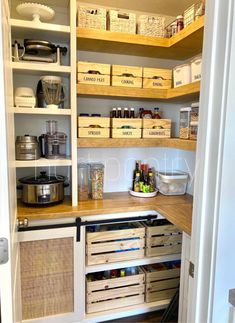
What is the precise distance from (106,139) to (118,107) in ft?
1.36

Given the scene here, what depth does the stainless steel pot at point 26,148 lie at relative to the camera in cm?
157

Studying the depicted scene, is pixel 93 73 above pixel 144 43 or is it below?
below

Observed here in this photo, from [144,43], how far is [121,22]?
8.2 inches

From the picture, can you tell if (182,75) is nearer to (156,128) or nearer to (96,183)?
(156,128)

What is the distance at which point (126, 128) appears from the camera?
181cm

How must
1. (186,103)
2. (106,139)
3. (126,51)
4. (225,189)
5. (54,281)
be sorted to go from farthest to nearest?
1. (186,103)
2. (126,51)
3. (106,139)
4. (54,281)
5. (225,189)

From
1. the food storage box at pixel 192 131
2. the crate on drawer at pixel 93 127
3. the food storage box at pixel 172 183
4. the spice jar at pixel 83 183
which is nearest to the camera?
the food storage box at pixel 192 131

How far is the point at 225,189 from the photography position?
69cm

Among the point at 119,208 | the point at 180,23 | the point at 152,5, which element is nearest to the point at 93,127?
the point at 119,208

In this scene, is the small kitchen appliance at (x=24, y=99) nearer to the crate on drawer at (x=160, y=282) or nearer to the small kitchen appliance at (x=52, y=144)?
the small kitchen appliance at (x=52, y=144)

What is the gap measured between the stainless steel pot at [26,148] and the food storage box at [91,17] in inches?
32.4

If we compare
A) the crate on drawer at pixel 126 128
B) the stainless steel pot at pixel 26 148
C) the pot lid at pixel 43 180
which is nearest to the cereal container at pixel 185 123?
the crate on drawer at pixel 126 128

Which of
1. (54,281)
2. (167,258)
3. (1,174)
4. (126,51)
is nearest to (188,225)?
(167,258)

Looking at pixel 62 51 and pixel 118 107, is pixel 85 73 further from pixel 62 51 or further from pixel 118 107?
pixel 118 107
